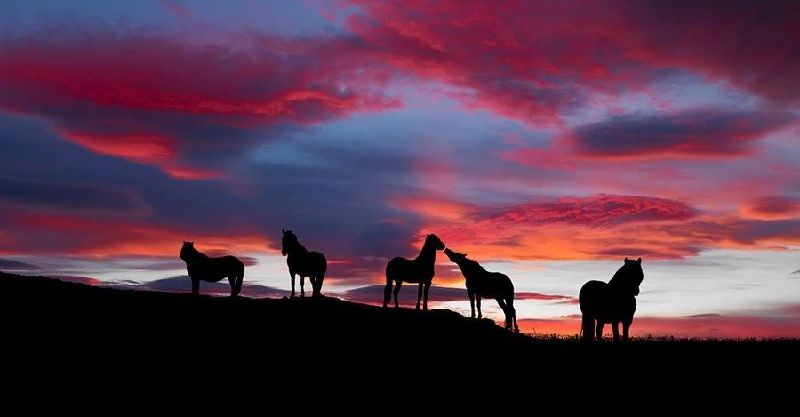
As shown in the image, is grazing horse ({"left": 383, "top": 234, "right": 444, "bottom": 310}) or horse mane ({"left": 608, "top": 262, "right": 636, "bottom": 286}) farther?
grazing horse ({"left": 383, "top": 234, "right": 444, "bottom": 310})

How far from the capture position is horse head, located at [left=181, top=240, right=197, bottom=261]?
121 feet

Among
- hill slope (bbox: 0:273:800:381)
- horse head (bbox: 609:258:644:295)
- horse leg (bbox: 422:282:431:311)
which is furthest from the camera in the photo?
horse leg (bbox: 422:282:431:311)

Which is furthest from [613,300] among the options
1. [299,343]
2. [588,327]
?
[299,343]

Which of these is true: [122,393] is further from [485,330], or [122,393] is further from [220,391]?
[485,330]

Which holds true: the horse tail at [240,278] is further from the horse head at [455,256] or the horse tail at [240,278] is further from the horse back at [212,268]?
the horse head at [455,256]

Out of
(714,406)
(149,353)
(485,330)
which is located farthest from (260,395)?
(485,330)

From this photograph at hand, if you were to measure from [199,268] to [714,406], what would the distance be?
24.8 m

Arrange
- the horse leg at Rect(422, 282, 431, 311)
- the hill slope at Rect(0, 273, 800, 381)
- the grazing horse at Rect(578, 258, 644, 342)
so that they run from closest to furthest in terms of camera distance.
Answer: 1. the hill slope at Rect(0, 273, 800, 381)
2. the grazing horse at Rect(578, 258, 644, 342)
3. the horse leg at Rect(422, 282, 431, 311)

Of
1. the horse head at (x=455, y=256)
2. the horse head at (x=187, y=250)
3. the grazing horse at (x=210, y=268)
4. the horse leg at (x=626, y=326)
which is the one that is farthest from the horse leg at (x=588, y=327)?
the horse head at (x=187, y=250)

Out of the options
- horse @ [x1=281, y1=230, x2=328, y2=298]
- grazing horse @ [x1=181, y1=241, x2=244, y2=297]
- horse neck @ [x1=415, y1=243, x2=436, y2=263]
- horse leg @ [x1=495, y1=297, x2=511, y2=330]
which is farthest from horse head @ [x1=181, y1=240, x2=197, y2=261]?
horse leg @ [x1=495, y1=297, x2=511, y2=330]

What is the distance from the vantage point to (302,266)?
3622 cm

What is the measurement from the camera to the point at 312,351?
2350cm

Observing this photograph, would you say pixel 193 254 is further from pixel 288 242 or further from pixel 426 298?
pixel 426 298

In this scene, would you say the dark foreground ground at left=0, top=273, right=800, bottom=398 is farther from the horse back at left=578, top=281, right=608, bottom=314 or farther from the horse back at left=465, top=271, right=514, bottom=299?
the horse back at left=465, top=271, right=514, bottom=299
